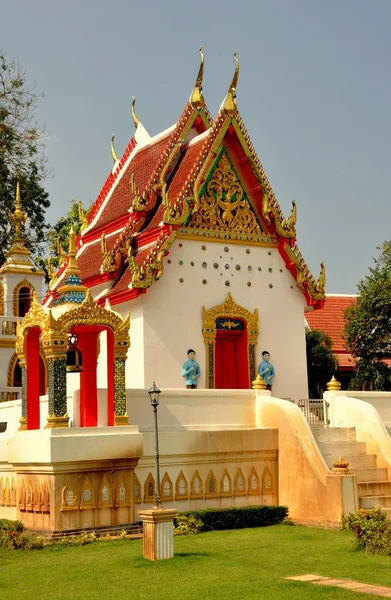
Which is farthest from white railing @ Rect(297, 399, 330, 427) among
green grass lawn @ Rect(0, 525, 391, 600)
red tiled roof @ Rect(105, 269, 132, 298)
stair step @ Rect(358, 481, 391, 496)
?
red tiled roof @ Rect(105, 269, 132, 298)

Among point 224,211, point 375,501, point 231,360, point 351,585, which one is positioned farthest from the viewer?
point 224,211

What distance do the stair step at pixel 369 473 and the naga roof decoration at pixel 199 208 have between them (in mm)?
5789

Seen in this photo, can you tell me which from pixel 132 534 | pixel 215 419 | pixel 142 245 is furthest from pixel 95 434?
pixel 142 245

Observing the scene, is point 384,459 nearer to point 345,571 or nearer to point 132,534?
point 132,534

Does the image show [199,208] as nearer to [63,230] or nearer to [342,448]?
[342,448]

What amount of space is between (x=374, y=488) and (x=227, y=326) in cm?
561

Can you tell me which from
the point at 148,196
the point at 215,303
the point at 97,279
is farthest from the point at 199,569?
the point at 148,196

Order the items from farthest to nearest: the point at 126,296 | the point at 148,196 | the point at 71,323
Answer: the point at 148,196, the point at 126,296, the point at 71,323

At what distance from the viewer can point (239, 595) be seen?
32.3ft

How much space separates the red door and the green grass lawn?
20.8 feet

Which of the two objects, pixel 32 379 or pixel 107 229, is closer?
pixel 32 379

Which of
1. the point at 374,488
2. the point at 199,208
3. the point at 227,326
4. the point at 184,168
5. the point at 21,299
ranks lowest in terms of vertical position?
the point at 374,488

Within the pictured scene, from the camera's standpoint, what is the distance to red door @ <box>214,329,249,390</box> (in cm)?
2072

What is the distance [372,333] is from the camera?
27266 millimetres
